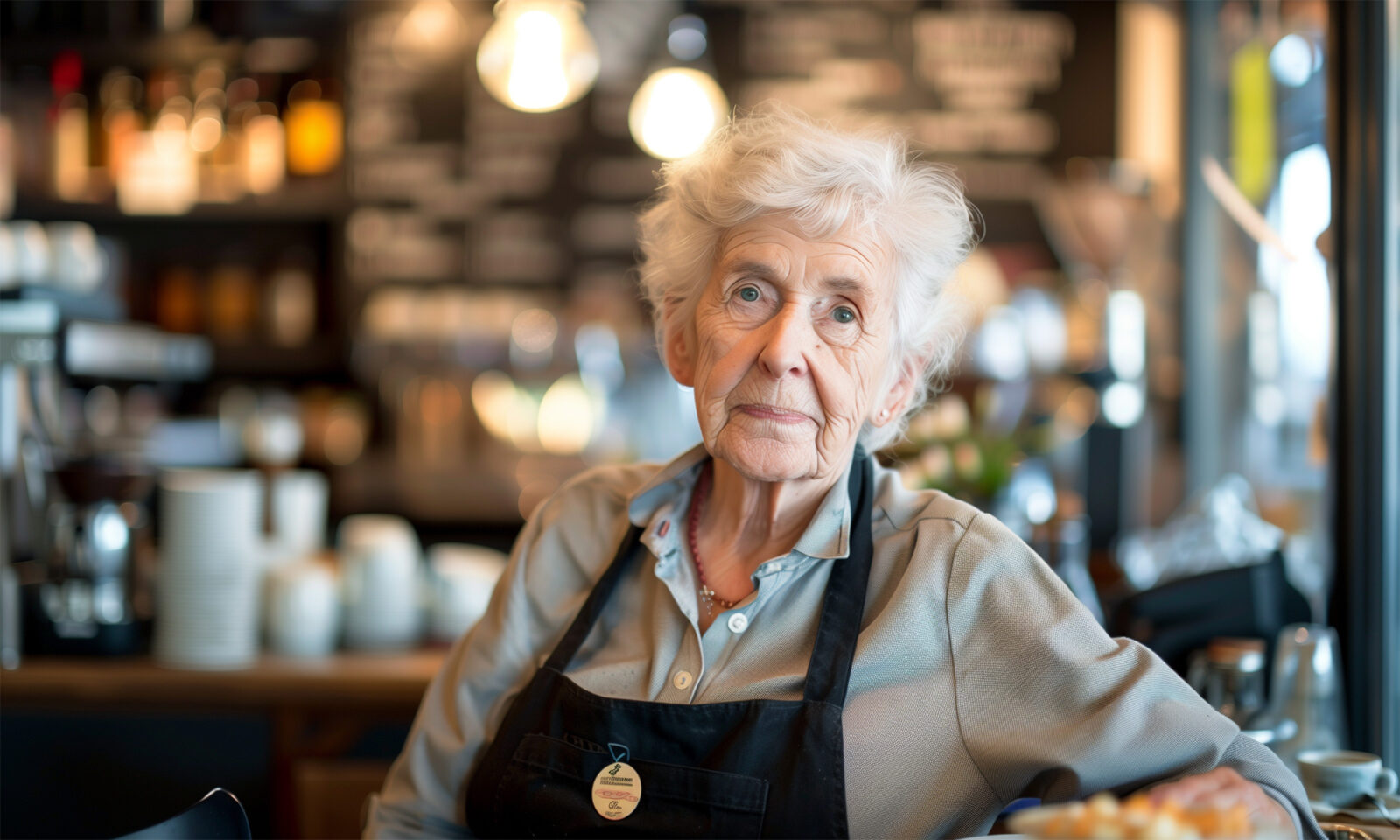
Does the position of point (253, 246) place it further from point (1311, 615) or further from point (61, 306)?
point (1311, 615)

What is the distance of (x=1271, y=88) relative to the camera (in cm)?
355

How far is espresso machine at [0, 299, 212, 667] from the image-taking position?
86.0 inches

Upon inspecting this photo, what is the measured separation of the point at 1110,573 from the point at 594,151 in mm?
2858

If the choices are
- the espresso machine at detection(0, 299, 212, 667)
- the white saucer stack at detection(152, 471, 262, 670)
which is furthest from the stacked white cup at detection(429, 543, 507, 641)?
the espresso machine at detection(0, 299, 212, 667)

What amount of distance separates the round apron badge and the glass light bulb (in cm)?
258

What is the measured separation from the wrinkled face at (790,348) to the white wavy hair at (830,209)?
4 centimetres

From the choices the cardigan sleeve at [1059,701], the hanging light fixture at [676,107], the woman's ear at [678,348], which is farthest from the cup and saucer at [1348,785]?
the hanging light fixture at [676,107]

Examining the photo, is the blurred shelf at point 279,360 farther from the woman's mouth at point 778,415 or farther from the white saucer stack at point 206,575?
the woman's mouth at point 778,415

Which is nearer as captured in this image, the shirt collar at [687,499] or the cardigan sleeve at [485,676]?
the shirt collar at [687,499]

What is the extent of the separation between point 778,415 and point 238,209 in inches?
147

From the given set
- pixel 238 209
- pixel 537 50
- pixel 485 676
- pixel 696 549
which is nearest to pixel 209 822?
pixel 485 676

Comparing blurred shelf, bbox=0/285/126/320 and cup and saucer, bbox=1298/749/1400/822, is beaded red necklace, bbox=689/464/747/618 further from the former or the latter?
blurred shelf, bbox=0/285/126/320

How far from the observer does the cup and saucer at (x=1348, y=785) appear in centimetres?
135

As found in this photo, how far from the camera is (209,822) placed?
46.9 inches
